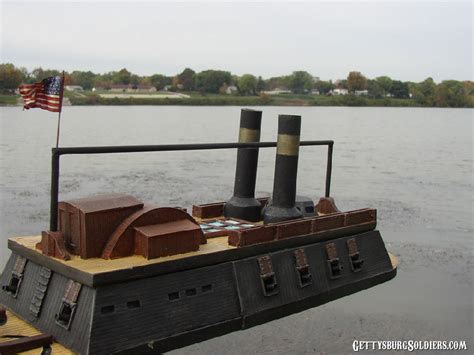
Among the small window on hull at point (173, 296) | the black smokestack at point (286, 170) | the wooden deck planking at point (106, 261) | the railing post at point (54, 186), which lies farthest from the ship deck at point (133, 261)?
the black smokestack at point (286, 170)

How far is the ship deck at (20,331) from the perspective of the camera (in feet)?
19.7

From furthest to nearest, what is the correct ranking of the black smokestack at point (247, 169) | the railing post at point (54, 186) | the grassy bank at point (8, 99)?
the grassy bank at point (8, 99) < the black smokestack at point (247, 169) < the railing post at point (54, 186)

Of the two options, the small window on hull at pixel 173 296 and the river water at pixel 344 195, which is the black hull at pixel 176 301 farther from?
the river water at pixel 344 195

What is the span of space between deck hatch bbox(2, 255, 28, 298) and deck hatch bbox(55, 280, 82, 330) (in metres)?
0.97

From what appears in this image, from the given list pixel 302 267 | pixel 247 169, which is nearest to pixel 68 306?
pixel 302 267

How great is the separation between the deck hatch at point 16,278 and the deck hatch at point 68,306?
965 mm

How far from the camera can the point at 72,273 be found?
6.24m

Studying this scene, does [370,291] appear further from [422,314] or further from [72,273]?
[72,273]

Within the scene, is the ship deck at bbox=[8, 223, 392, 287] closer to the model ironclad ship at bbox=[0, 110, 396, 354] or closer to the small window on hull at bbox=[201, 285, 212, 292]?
the model ironclad ship at bbox=[0, 110, 396, 354]

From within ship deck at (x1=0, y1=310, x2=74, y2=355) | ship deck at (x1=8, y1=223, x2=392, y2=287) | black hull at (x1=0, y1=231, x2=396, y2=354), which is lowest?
ship deck at (x1=0, y1=310, x2=74, y2=355)

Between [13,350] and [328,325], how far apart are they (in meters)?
5.41

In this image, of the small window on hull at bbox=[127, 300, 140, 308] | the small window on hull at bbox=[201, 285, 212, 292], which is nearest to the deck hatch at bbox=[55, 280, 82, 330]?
the small window on hull at bbox=[127, 300, 140, 308]

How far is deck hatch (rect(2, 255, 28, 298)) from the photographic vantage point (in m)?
7.01

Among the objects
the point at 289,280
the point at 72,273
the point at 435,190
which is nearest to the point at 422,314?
the point at 289,280
